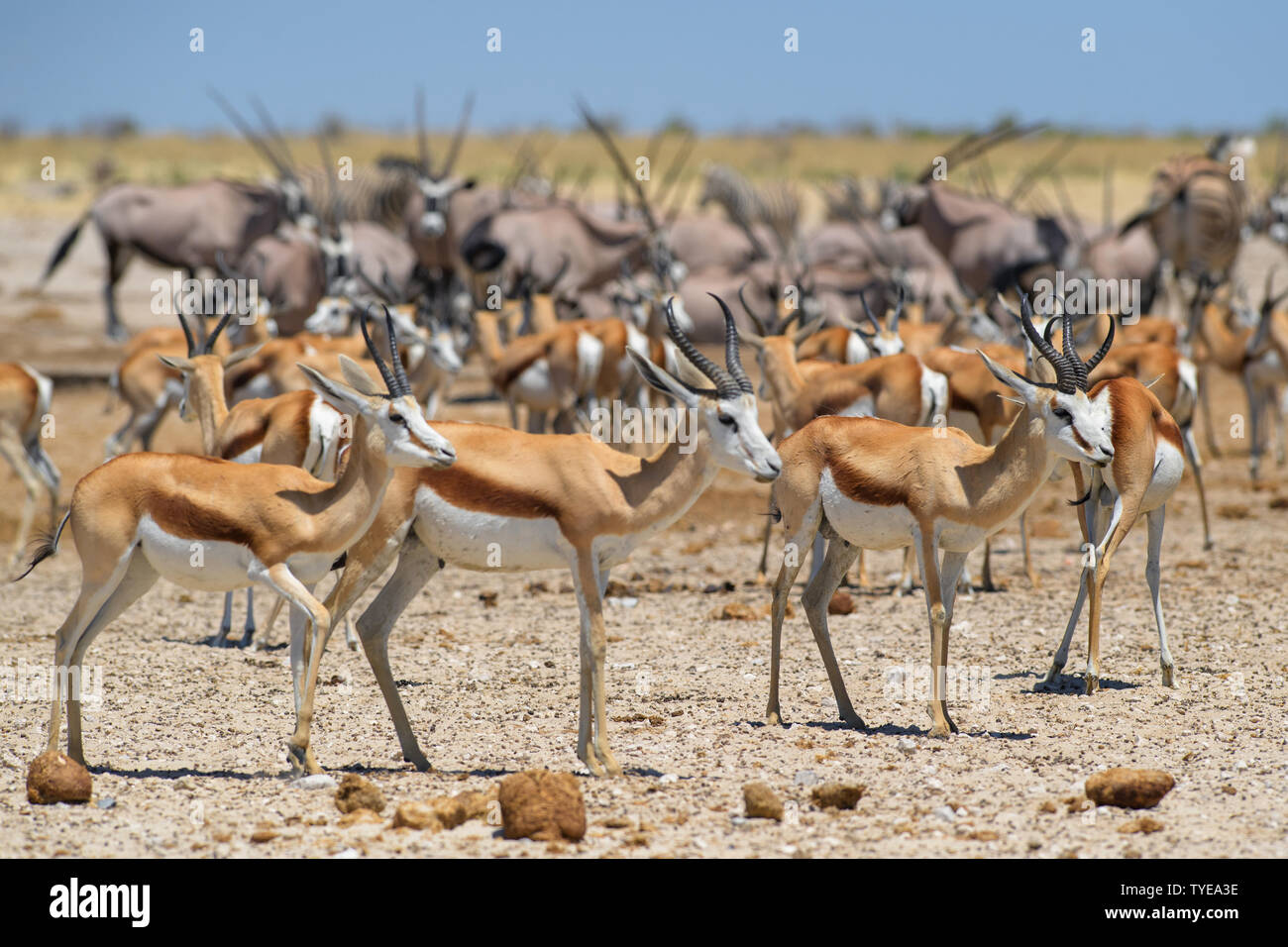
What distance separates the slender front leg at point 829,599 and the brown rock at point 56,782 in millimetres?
3515

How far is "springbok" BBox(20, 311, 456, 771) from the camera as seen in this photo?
21.1 ft

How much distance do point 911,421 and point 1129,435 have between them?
251cm

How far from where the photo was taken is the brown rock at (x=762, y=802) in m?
6.04

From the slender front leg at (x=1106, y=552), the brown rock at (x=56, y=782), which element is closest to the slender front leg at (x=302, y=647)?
the brown rock at (x=56, y=782)

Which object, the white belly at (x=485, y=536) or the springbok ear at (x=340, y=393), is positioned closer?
the springbok ear at (x=340, y=393)

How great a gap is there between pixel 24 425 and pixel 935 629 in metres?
8.45

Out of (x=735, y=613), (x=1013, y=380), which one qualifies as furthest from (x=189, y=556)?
(x=735, y=613)

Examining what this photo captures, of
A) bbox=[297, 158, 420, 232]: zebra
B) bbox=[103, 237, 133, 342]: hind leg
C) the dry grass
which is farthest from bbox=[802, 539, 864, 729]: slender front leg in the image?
the dry grass

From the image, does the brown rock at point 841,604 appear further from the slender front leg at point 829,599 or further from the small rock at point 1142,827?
the small rock at point 1142,827

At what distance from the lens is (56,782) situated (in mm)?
6195

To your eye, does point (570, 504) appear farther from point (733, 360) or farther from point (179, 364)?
point (179, 364)

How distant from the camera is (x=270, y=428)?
9133 millimetres

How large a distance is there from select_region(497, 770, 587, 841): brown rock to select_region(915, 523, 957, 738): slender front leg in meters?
2.19
